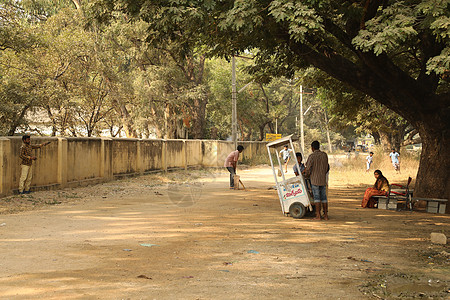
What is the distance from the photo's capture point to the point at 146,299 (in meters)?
5.14

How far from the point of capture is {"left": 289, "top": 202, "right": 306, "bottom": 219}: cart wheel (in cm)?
1118

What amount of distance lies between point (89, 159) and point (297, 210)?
10222 millimetres

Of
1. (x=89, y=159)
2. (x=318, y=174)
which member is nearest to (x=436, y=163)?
(x=318, y=174)

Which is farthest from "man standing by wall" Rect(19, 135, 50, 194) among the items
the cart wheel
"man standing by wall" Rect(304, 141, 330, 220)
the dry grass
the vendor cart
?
the dry grass

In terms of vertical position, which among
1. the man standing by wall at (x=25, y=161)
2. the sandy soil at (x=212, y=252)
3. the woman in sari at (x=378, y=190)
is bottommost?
the sandy soil at (x=212, y=252)

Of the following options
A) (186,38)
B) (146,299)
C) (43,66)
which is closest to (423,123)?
(186,38)

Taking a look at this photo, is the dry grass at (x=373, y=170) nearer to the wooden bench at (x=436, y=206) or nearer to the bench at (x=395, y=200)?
the bench at (x=395, y=200)

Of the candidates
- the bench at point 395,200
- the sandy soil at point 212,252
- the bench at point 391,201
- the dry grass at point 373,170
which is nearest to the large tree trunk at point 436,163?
the bench at point 395,200

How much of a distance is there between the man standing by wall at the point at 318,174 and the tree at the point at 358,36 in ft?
8.64

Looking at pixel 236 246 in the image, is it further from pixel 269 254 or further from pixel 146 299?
pixel 146 299

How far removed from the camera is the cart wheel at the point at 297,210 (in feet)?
36.7

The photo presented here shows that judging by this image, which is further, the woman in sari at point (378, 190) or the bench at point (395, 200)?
the woman in sari at point (378, 190)

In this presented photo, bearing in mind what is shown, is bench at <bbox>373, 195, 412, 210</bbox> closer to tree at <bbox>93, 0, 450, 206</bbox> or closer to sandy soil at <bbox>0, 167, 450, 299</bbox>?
tree at <bbox>93, 0, 450, 206</bbox>

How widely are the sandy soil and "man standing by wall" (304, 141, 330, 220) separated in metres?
0.64
